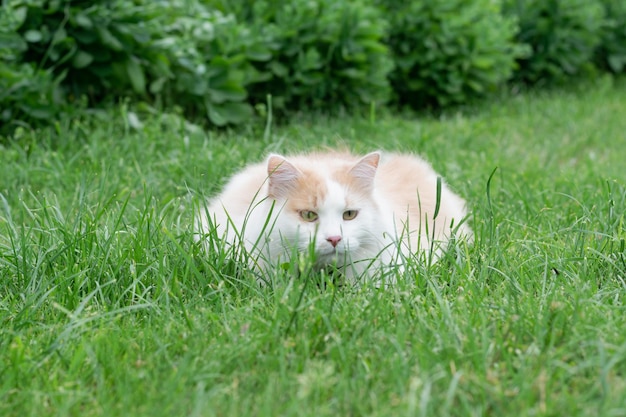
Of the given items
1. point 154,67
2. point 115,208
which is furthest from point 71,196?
point 154,67

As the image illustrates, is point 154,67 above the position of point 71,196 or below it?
above

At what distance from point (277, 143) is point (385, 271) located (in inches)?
60.6

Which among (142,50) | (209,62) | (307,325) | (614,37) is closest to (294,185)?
(307,325)

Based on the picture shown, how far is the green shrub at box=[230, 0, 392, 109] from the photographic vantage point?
5.59 m

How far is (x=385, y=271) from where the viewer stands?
9.39 feet

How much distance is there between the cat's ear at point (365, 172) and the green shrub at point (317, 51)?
2.70 metres

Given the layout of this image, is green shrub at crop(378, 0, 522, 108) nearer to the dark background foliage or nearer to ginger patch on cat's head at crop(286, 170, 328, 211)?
the dark background foliage

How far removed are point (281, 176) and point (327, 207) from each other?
197mm

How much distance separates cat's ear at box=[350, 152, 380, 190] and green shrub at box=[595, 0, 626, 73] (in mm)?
6057

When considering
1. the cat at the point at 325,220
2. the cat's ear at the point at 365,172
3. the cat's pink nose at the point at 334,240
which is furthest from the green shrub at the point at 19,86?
the cat's pink nose at the point at 334,240

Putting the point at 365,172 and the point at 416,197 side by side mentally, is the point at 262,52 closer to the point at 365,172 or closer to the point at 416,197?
the point at 416,197

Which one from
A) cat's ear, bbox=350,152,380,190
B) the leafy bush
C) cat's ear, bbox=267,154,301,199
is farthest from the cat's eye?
Result: the leafy bush

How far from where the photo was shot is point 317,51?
575 cm

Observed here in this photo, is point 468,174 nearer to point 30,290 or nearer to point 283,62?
point 283,62
